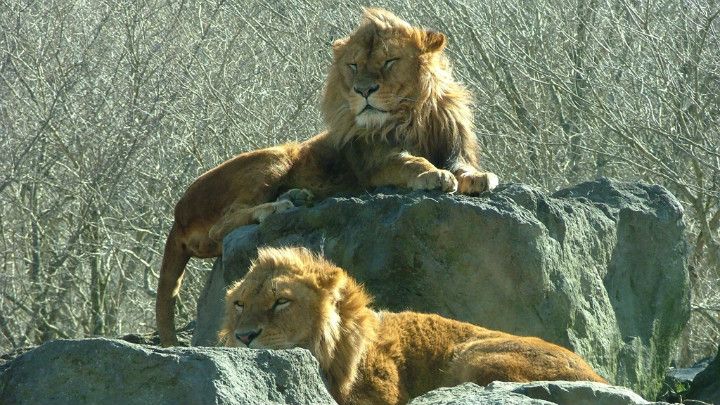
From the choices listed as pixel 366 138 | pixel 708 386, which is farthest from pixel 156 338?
pixel 708 386

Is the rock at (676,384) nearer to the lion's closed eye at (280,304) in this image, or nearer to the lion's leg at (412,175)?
the lion's leg at (412,175)

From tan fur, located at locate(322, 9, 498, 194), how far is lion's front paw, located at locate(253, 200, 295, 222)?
1.77ft

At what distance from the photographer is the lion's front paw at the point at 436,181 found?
310 inches

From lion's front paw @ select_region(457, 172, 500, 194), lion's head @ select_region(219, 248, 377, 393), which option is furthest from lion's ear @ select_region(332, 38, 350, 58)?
lion's head @ select_region(219, 248, 377, 393)

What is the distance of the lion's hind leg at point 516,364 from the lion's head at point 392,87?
2.49 meters

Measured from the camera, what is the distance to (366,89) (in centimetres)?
865

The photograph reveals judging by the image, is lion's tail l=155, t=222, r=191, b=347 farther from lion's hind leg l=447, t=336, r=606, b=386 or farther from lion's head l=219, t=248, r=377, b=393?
lion's hind leg l=447, t=336, r=606, b=386

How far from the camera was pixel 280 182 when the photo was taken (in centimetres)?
907

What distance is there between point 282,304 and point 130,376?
2110 mm

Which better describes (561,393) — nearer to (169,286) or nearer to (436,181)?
(436,181)

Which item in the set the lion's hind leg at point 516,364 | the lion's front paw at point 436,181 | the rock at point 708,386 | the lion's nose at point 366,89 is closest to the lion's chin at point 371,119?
the lion's nose at point 366,89

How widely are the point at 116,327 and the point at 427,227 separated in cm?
736

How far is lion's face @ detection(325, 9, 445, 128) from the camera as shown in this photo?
866 centimetres

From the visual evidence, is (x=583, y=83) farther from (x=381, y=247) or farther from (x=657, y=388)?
(x=381, y=247)
